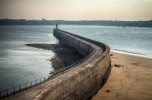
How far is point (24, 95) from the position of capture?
46.0 feet

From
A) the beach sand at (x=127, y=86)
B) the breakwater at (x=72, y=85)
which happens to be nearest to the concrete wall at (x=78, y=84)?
the breakwater at (x=72, y=85)

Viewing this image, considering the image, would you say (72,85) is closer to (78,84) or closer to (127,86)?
(78,84)

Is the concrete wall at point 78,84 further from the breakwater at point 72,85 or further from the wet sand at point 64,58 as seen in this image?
the wet sand at point 64,58

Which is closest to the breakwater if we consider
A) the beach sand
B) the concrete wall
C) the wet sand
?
the concrete wall

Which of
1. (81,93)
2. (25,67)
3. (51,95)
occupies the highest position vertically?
(51,95)

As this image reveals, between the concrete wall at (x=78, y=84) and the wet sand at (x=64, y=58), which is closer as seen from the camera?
the concrete wall at (x=78, y=84)

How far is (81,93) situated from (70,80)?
6.87 ft

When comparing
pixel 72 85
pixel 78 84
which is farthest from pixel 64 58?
pixel 72 85

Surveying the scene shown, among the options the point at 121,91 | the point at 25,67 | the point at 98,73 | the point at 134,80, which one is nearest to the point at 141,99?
the point at 121,91

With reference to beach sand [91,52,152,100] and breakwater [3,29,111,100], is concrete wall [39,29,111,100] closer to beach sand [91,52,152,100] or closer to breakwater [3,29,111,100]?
breakwater [3,29,111,100]

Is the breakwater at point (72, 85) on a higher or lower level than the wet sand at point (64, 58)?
higher

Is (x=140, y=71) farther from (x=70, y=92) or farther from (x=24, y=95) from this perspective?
(x=24, y=95)

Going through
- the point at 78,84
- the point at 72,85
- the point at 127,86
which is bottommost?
the point at 127,86

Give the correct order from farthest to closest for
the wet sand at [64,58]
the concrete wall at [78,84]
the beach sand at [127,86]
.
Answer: the wet sand at [64,58] → the beach sand at [127,86] → the concrete wall at [78,84]
